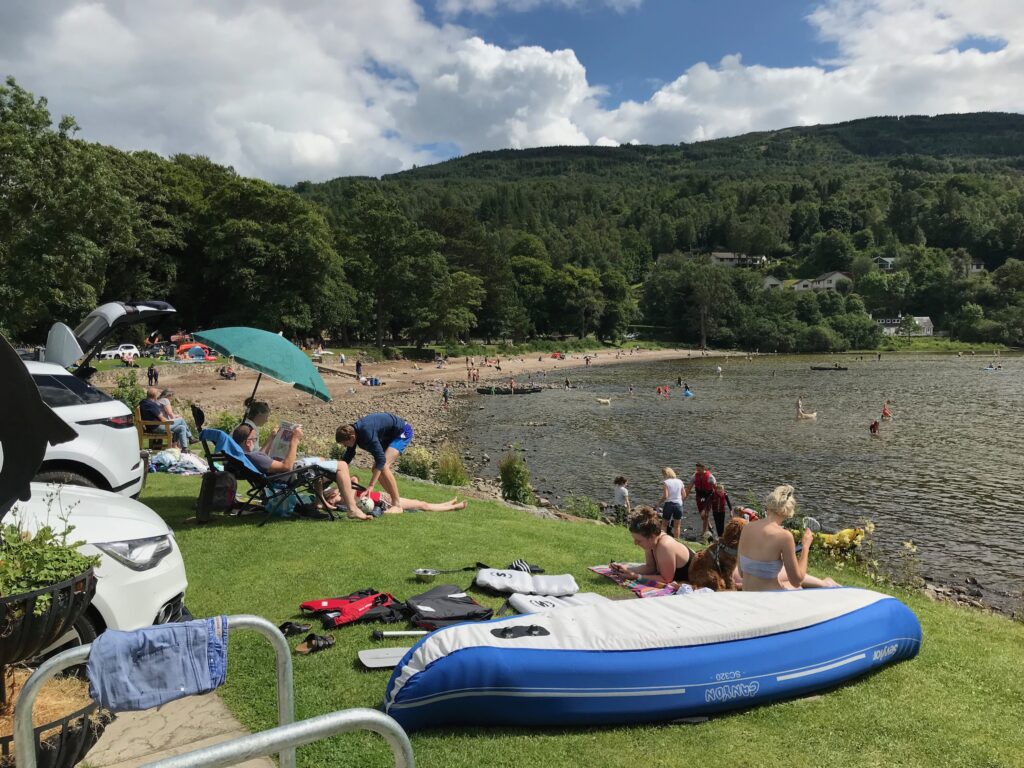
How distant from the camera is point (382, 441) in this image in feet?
31.7

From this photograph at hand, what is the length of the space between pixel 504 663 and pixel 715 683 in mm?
1421

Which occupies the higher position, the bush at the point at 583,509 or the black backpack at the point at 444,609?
the black backpack at the point at 444,609

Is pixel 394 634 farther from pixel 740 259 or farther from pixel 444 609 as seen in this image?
pixel 740 259

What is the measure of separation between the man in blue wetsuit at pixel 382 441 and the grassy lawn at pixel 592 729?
159 cm

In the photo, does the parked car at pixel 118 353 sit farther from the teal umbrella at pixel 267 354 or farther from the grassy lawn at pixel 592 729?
the grassy lawn at pixel 592 729

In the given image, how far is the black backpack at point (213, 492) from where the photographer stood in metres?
8.55

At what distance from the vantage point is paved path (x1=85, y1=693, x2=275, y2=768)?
3748mm

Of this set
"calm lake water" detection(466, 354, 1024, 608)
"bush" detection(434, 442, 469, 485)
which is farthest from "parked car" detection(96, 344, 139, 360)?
"bush" detection(434, 442, 469, 485)

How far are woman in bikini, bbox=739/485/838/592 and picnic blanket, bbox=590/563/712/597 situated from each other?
505 mm

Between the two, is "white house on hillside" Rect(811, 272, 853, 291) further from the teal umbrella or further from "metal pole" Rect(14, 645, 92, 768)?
"metal pole" Rect(14, 645, 92, 768)

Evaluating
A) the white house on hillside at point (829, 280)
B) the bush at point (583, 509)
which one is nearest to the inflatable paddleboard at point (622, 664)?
the bush at point (583, 509)

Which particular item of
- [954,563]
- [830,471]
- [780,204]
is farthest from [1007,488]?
[780,204]

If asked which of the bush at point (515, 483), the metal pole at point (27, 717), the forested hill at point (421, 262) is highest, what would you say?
the forested hill at point (421, 262)

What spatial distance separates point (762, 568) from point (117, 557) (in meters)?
5.20
